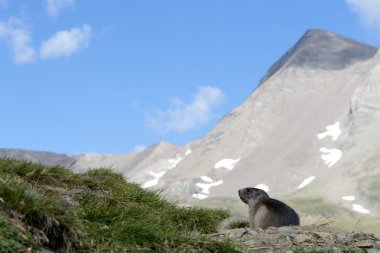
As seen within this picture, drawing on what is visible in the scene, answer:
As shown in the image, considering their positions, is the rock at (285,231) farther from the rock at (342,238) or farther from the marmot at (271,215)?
the marmot at (271,215)

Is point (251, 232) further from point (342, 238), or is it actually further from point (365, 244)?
point (365, 244)

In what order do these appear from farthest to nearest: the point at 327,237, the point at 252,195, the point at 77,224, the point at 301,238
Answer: the point at 252,195, the point at 327,237, the point at 301,238, the point at 77,224

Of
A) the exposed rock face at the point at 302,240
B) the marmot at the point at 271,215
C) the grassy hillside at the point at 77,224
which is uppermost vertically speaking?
the marmot at the point at 271,215

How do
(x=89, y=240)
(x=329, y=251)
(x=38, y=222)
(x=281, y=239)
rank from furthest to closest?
(x=281, y=239) → (x=329, y=251) → (x=89, y=240) → (x=38, y=222)

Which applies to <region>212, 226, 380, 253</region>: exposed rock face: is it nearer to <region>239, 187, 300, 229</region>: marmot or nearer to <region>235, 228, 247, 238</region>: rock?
<region>235, 228, 247, 238</region>: rock

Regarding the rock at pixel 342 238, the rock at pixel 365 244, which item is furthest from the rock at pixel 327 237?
the rock at pixel 365 244

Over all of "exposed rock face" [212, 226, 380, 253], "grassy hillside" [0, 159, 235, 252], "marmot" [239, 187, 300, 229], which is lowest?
"grassy hillside" [0, 159, 235, 252]

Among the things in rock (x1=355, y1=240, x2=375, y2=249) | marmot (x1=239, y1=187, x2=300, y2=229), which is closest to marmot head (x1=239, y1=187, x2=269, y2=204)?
marmot (x1=239, y1=187, x2=300, y2=229)

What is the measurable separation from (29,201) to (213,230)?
23.4ft

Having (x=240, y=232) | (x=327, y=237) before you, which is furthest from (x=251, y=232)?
(x=327, y=237)

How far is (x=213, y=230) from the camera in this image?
48.4 ft

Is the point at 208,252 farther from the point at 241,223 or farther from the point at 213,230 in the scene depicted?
the point at 241,223

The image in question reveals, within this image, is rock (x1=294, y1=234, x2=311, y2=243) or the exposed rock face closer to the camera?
the exposed rock face

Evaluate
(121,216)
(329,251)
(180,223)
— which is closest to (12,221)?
(121,216)
